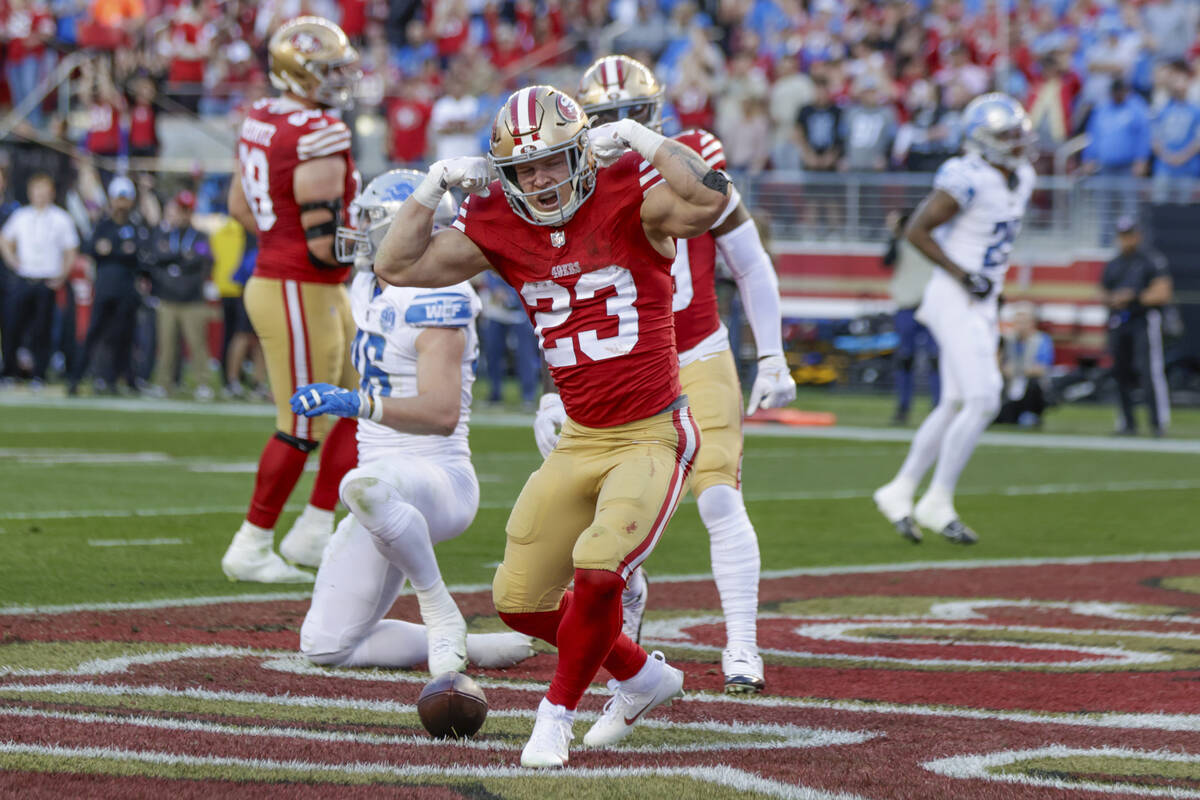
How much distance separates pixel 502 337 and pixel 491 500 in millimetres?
8134

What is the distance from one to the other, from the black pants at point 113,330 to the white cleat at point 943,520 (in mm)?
10103

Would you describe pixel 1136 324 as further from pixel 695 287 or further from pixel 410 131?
pixel 695 287

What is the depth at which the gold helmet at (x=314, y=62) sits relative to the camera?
22.6ft

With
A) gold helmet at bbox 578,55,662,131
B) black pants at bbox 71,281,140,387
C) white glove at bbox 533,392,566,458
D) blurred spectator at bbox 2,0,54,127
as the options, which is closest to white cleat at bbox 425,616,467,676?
white glove at bbox 533,392,566,458

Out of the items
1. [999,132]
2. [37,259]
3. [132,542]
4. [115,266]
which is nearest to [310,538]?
[132,542]

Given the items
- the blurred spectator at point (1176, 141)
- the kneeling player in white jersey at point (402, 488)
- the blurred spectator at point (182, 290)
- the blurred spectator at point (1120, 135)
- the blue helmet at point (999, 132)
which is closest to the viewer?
the kneeling player in white jersey at point (402, 488)

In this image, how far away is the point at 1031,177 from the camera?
8875 mm

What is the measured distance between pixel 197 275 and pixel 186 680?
42.7ft

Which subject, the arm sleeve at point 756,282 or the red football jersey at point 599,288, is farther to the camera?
the arm sleeve at point 756,282

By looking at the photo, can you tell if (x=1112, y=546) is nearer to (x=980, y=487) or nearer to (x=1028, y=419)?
(x=980, y=487)

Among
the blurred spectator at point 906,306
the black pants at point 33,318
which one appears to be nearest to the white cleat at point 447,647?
the blurred spectator at point 906,306

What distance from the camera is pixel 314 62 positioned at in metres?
6.91

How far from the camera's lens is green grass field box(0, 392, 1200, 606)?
6.95 m

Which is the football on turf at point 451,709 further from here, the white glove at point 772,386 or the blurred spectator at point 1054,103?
the blurred spectator at point 1054,103
